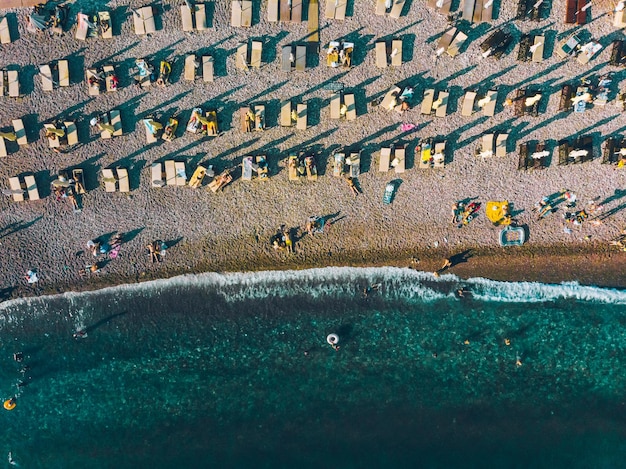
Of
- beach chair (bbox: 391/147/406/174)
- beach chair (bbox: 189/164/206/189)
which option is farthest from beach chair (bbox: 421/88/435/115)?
beach chair (bbox: 189/164/206/189)

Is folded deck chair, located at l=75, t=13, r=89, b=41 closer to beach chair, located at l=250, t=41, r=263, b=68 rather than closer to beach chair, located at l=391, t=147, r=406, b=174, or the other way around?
beach chair, located at l=250, t=41, r=263, b=68

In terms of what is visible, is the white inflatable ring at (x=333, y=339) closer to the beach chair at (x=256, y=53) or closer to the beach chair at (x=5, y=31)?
the beach chair at (x=256, y=53)

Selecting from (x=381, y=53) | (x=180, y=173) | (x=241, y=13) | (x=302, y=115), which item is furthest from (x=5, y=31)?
(x=381, y=53)

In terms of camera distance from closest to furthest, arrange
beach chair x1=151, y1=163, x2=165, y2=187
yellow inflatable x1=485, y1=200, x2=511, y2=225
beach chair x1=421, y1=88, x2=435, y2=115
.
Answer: beach chair x1=421, y1=88, x2=435, y2=115, beach chair x1=151, y1=163, x2=165, y2=187, yellow inflatable x1=485, y1=200, x2=511, y2=225

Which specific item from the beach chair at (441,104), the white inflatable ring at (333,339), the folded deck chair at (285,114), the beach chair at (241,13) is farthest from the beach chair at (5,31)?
the white inflatable ring at (333,339)

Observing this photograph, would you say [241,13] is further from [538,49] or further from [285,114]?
[538,49]

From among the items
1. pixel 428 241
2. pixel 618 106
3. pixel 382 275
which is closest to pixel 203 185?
pixel 382 275
